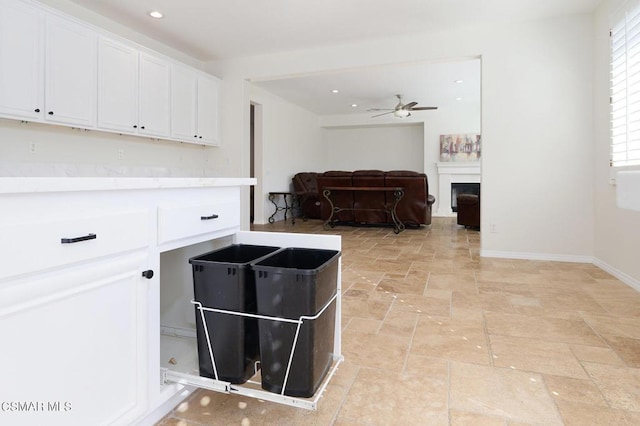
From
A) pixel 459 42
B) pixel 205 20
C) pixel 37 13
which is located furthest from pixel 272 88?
pixel 37 13

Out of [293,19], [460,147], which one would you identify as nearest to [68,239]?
[293,19]

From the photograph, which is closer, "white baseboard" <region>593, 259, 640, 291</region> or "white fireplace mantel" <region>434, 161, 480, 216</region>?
"white baseboard" <region>593, 259, 640, 291</region>

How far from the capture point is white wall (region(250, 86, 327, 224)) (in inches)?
283

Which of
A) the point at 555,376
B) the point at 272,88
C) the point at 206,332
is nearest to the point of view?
the point at 206,332

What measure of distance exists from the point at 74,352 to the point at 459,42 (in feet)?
15.1

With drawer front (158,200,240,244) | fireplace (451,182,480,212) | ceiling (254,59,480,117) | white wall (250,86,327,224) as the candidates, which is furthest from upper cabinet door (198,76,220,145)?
fireplace (451,182,480,212)

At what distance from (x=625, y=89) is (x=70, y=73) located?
468 centimetres

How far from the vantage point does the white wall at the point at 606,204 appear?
2.97 metres

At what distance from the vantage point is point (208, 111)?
5.11 metres

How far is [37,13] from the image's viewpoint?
3.00 metres

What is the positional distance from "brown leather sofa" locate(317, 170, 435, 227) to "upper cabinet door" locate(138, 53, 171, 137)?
2.93m

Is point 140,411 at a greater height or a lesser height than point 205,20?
lesser

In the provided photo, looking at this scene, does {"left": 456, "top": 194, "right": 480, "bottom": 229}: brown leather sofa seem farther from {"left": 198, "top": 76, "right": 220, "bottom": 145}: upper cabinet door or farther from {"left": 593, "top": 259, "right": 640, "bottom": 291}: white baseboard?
{"left": 198, "top": 76, "right": 220, "bottom": 145}: upper cabinet door

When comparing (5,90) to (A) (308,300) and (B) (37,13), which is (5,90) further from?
(A) (308,300)
